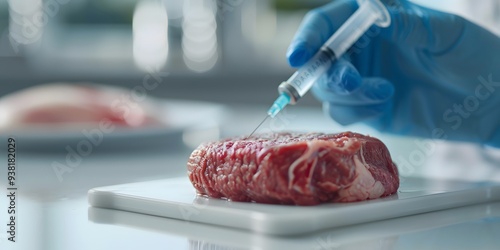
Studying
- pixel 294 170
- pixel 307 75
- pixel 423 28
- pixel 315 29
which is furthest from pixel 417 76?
pixel 294 170

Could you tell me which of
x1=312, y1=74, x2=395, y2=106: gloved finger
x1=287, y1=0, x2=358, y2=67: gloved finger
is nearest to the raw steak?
x1=287, y1=0, x2=358, y2=67: gloved finger

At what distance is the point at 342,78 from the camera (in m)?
1.48

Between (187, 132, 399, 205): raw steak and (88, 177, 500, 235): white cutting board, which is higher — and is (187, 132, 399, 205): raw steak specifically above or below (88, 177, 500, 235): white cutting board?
above

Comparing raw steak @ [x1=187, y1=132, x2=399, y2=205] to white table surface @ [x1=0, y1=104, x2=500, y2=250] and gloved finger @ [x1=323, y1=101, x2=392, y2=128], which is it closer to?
white table surface @ [x1=0, y1=104, x2=500, y2=250]

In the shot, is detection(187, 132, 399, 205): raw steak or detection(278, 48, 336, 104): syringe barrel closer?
detection(187, 132, 399, 205): raw steak

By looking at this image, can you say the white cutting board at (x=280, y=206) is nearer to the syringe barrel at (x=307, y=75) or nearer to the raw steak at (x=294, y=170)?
the raw steak at (x=294, y=170)

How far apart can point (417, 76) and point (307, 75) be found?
52 cm

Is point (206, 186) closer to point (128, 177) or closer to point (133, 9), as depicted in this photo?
point (128, 177)

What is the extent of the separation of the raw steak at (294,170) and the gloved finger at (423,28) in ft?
1.73

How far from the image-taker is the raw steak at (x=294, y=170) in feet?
3.31

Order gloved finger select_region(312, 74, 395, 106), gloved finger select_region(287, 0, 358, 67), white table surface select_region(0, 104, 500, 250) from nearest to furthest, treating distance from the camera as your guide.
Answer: white table surface select_region(0, 104, 500, 250)
gloved finger select_region(287, 0, 358, 67)
gloved finger select_region(312, 74, 395, 106)

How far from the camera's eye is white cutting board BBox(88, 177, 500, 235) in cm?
93

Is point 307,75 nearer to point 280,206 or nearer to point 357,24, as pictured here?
point 357,24

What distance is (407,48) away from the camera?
1.75m
